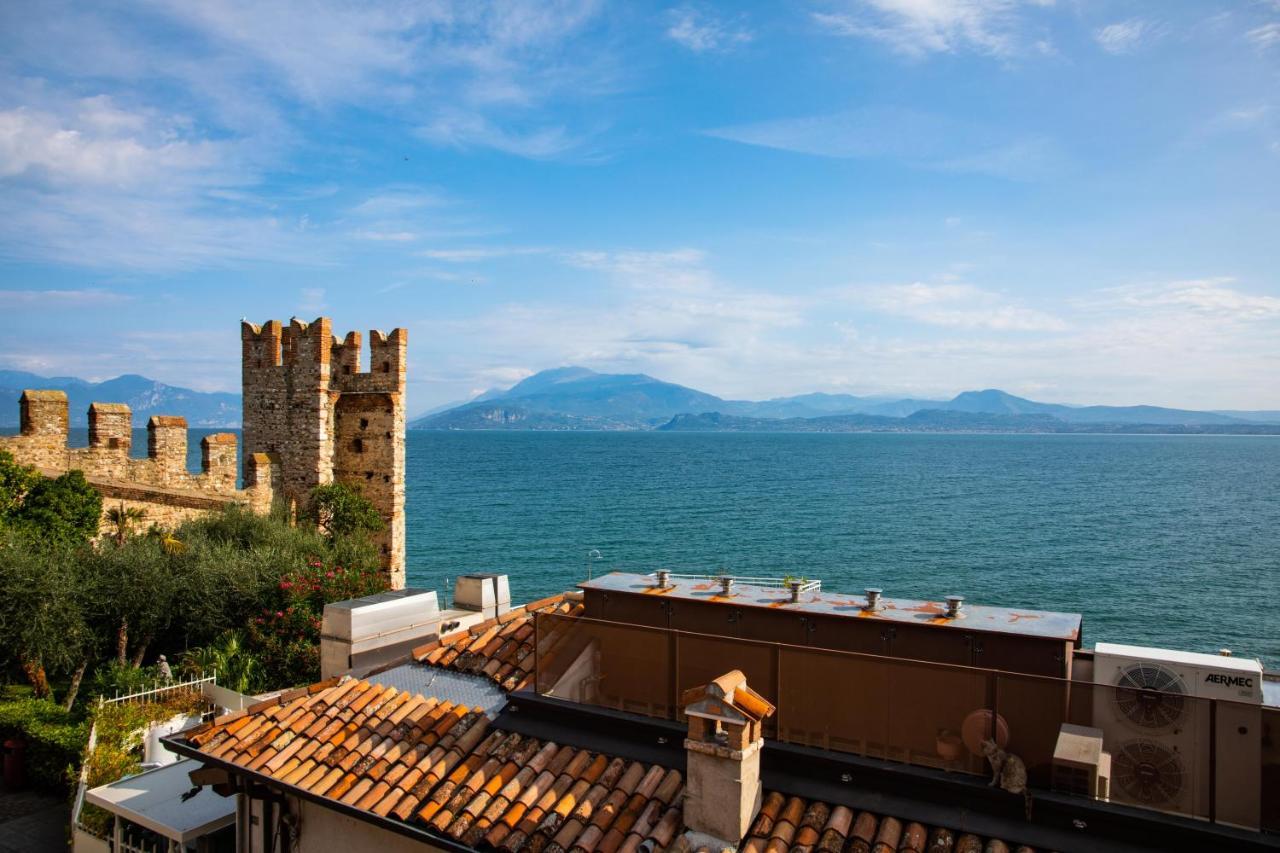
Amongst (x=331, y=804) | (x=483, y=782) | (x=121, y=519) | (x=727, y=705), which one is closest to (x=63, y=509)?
(x=121, y=519)

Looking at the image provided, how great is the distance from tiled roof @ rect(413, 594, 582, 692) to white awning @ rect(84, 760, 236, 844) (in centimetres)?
317

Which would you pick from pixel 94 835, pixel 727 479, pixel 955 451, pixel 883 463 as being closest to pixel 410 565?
pixel 94 835

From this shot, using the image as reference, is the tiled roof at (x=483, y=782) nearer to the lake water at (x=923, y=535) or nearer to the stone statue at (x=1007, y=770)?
the stone statue at (x=1007, y=770)

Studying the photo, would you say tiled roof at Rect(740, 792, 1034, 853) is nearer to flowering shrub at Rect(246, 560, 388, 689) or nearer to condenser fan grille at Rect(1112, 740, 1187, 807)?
condenser fan grille at Rect(1112, 740, 1187, 807)

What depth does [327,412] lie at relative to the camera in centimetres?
2867

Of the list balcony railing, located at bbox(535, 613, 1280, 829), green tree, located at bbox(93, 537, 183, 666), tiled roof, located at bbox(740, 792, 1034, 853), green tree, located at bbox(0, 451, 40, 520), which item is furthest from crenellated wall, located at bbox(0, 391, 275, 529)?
tiled roof, located at bbox(740, 792, 1034, 853)

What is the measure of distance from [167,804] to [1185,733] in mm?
11841

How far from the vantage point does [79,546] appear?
68.1 ft

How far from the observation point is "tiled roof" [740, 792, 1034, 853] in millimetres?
6219

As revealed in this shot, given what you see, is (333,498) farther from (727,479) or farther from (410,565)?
(727,479)

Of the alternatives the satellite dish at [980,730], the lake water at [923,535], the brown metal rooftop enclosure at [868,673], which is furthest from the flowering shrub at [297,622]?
the lake water at [923,535]

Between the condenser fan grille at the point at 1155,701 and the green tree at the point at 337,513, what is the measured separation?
24.8 metres

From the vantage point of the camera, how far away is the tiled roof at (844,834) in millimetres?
6219

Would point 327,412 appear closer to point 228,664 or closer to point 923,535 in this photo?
point 228,664
